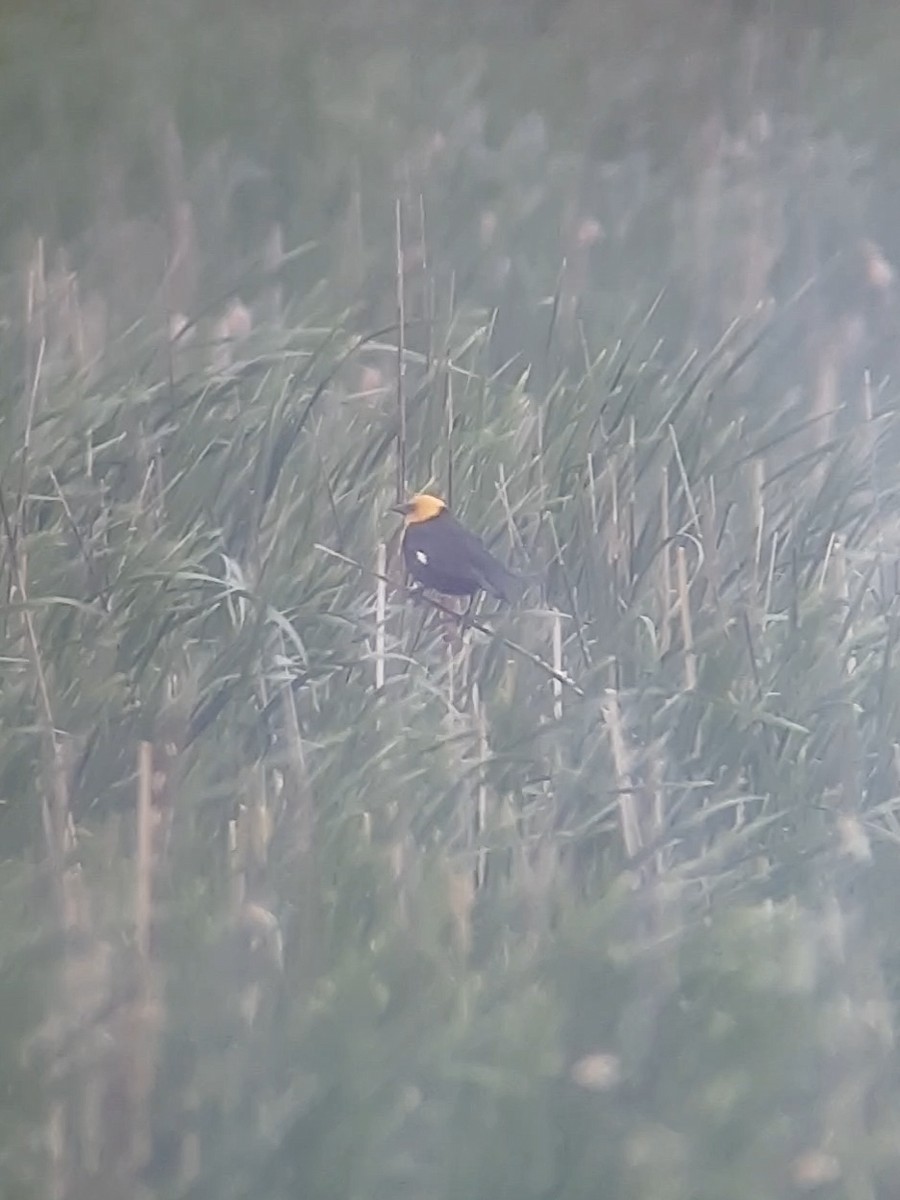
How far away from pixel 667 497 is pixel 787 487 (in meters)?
0.12

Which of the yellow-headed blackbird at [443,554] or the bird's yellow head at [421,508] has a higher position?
the bird's yellow head at [421,508]

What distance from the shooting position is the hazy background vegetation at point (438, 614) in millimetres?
1039

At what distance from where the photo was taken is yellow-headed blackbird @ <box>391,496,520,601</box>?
3.56 feet

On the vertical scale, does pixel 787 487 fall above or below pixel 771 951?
above

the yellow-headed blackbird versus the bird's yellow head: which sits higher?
the bird's yellow head

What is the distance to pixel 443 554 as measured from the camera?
1089 millimetres

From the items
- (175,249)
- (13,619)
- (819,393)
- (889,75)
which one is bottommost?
(13,619)

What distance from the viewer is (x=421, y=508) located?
1.09 m

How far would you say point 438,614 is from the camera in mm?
1088

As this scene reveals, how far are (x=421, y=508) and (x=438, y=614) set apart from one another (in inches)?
3.9

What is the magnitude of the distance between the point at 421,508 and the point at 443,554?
0.05 metres

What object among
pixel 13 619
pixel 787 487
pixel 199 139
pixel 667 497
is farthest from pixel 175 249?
pixel 787 487

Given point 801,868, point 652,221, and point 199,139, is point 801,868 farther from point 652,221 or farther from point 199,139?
point 199,139

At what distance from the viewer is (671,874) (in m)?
1.10
